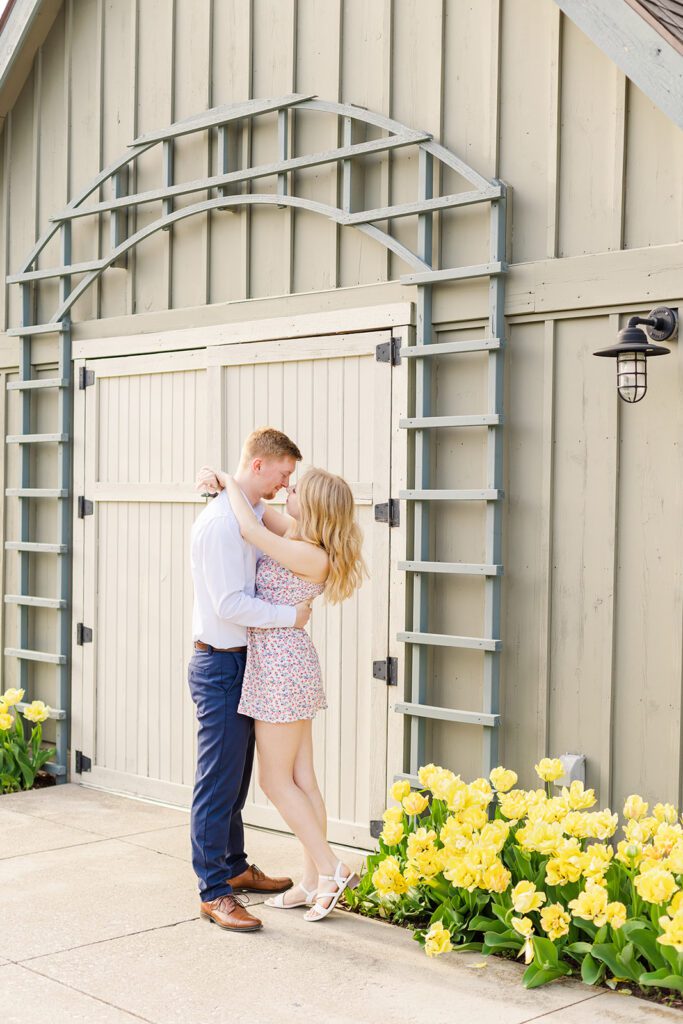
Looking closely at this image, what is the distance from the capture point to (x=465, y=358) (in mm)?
5191

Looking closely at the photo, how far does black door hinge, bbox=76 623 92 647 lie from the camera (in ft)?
22.5

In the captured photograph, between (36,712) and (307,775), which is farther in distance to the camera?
(36,712)

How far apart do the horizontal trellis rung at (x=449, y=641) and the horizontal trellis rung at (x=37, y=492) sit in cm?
251

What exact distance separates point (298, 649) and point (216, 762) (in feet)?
1.68

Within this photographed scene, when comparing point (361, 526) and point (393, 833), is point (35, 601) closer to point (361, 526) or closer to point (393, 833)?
point (361, 526)

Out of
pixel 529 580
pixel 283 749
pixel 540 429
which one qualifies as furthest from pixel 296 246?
pixel 283 749

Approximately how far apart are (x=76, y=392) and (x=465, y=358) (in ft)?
8.67

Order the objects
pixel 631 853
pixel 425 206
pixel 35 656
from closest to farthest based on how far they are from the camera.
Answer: pixel 631 853, pixel 425 206, pixel 35 656

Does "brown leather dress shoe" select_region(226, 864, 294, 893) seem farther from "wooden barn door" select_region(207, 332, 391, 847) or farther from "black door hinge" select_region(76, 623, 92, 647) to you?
"black door hinge" select_region(76, 623, 92, 647)

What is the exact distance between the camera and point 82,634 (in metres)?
6.88

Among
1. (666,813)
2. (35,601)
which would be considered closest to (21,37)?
(35,601)

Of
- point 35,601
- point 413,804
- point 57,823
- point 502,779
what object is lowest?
point 57,823

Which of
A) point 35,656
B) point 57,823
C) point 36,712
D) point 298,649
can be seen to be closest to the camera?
point 298,649

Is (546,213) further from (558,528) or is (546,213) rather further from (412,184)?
(558,528)
